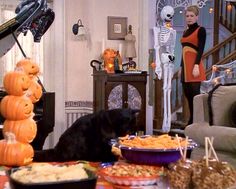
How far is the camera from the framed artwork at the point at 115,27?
6.02 meters

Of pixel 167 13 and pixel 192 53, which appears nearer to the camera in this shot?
pixel 192 53

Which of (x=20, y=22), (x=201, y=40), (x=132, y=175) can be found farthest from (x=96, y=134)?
(x=201, y=40)

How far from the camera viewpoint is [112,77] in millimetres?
5500

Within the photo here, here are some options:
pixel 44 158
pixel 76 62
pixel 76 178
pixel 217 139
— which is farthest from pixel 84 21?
pixel 76 178

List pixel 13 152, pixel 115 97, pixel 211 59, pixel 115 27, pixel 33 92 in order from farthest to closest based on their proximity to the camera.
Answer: pixel 211 59
pixel 115 27
pixel 115 97
pixel 33 92
pixel 13 152

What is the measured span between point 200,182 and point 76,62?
4.83m

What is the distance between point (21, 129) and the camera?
183cm

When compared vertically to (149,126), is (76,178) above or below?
above

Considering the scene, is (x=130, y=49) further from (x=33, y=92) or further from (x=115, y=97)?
(x=33, y=92)

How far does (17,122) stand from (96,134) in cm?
35

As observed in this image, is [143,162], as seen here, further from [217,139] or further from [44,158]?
[217,139]

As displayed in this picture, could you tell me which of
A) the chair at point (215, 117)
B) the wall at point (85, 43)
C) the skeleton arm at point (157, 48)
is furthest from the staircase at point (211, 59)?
the chair at point (215, 117)

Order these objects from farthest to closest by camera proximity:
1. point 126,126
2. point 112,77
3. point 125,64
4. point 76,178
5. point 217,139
A: point 125,64 → point 112,77 → point 217,139 → point 126,126 → point 76,178

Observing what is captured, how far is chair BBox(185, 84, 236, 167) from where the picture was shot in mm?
3326
